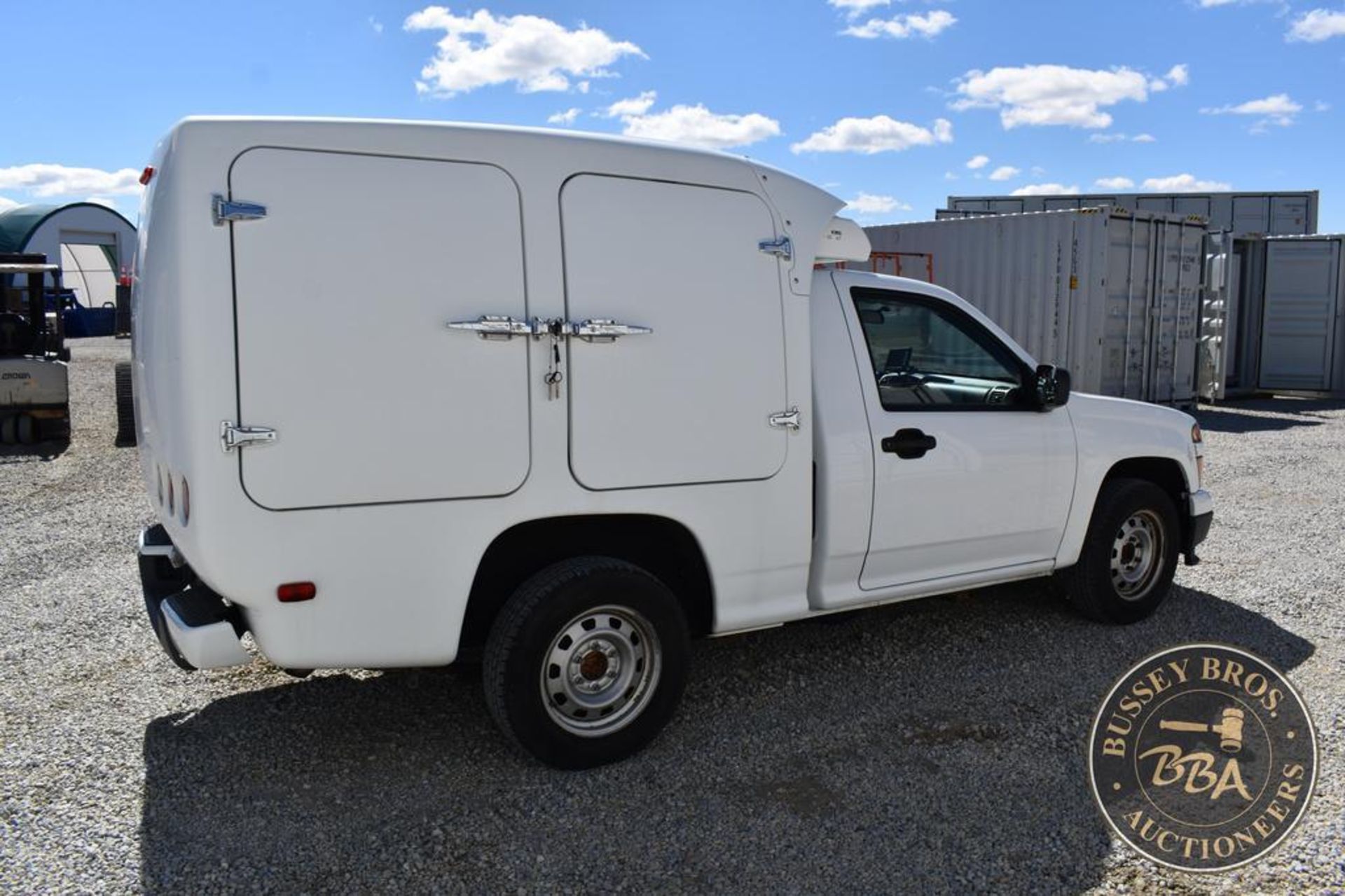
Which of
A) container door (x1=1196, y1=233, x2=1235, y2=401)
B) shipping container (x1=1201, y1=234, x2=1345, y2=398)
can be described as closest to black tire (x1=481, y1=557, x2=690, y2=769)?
container door (x1=1196, y1=233, x2=1235, y2=401)

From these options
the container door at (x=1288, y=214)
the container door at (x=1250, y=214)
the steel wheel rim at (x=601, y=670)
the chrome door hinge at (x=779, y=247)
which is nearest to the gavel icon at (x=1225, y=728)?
the steel wheel rim at (x=601, y=670)

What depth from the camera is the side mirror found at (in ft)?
A: 16.8

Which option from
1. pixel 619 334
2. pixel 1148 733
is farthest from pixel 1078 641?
pixel 619 334

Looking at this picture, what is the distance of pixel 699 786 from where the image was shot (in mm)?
3918

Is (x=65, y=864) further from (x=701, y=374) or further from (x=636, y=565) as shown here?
(x=701, y=374)

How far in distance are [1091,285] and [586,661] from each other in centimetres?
1236

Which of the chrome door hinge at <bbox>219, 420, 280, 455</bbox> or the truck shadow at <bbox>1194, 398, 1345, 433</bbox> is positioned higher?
the chrome door hinge at <bbox>219, 420, 280, 455</bbox>

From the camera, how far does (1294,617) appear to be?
5934mm

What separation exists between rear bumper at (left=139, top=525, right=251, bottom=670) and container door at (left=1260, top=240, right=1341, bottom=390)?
1897 cm

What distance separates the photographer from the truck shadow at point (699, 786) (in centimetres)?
336

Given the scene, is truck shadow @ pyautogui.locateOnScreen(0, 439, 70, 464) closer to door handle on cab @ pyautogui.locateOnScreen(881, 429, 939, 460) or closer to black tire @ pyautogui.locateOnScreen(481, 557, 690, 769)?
black tire @ pyautogui.locateOnScreen(481, 557, 690, 769)

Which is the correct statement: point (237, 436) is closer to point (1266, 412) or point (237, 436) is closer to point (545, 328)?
point (545, 328)

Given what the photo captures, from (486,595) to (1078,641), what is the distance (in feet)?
10.3

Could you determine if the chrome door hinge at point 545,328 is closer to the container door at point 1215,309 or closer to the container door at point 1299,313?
the container door at point 1215,309
